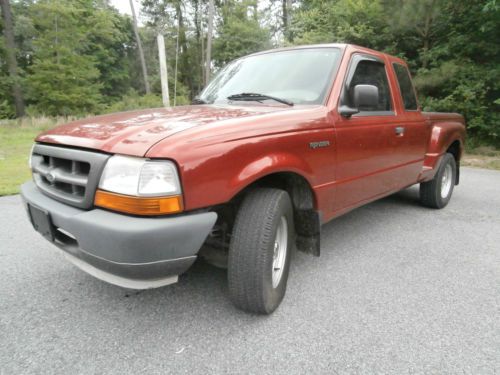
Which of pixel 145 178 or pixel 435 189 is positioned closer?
pixel 145 178

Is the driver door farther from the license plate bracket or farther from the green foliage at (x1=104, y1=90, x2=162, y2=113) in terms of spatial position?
the green foliage at (x1=104, y1=90, x2=162, y2=113)

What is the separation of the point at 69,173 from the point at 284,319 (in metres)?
1.53

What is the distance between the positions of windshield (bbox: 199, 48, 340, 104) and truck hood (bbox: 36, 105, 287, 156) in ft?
1.39

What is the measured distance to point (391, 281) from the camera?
256cm

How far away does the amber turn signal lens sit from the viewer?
1574 mm

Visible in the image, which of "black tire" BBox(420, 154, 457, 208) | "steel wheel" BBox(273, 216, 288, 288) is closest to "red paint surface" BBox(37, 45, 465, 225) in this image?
→ "steel wheel" BBox(273, 216, 288, 288)

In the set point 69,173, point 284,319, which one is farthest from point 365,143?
point 69,173

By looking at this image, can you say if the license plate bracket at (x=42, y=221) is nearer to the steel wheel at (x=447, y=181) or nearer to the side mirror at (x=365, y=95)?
the side mirror at (x=365, y=95)

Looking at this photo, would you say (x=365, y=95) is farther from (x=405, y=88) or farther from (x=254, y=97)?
(x=405, y=88)

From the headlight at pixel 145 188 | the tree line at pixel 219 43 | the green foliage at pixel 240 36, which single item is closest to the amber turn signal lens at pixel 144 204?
the headlight at pixel 145 188

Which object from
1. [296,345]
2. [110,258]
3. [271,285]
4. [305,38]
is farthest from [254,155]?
[305,38]

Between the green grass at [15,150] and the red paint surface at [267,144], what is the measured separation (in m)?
4.27

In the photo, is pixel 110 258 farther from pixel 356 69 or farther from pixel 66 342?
pixel 356 69

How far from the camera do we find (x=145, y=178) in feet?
5.19
